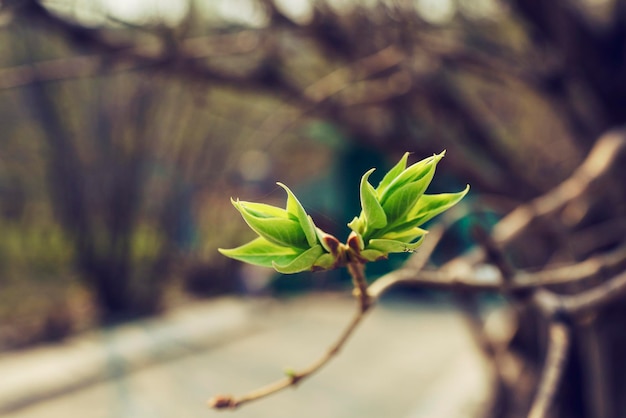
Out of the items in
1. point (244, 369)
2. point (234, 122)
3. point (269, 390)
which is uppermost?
point (234, 122)

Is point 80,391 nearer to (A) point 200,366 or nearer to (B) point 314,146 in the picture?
(A) point 200,366

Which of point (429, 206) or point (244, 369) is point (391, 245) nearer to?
point (429, 206)

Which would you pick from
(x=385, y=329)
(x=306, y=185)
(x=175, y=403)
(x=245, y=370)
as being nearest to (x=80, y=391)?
(x=175, y=403)

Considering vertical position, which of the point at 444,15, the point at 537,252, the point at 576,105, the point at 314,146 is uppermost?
the point at 314,146

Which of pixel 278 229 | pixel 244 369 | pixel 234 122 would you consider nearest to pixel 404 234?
pixel 278 229

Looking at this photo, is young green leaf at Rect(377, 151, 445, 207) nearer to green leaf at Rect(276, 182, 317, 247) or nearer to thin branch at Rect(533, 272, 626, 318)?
green leaf at Rect(276, 182, 317, 247)

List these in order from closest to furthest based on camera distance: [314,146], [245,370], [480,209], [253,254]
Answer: [253,254] → [480,209] → [245,370] → [314,146]

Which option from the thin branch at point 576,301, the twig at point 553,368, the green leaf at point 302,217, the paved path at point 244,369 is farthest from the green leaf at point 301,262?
the paved path at point 244,369
